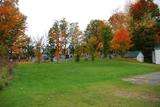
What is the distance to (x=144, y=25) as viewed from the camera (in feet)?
226

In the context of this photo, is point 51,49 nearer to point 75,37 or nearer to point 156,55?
point 75,37

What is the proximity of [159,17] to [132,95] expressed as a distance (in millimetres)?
61356

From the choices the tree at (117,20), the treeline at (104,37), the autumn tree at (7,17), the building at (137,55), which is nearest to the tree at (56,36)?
the treeline at (104,37)

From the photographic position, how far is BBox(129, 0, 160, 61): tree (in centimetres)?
6838

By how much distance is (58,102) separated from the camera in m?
13.2

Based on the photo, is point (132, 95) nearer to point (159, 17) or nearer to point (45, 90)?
point (45, 90)

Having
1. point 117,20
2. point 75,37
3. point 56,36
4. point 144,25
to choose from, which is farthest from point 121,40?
point 56,36

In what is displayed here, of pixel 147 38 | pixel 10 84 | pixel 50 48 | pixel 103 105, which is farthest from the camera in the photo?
pixel 50 48

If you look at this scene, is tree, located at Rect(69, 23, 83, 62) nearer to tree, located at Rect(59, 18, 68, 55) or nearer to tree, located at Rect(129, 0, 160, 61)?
Answer: tree, located at Rect(59, 18, 68, 55)

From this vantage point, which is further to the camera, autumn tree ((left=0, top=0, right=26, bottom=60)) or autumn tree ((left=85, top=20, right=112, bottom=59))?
autumn tree ((left=85, top=20, right=112, bottom=59))

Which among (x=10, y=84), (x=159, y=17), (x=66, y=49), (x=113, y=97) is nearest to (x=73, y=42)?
(x=66, y=49)

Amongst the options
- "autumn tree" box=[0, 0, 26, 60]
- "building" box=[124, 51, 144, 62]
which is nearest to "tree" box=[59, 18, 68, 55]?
"building" box=[124, 51, 144, 62]

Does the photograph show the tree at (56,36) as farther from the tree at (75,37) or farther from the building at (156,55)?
the building at (156,55)

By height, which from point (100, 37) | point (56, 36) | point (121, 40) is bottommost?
point (121, 40)
